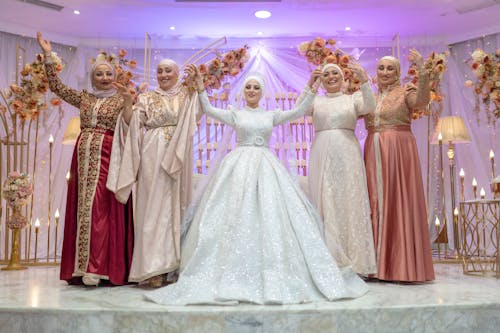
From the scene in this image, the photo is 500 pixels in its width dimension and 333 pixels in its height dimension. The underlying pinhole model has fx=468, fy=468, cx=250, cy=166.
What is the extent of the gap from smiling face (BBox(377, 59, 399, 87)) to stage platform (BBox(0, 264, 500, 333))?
187 cm

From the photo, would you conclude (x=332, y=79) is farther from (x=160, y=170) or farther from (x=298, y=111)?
(x=160, y=170)

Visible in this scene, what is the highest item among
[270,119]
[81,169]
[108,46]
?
[108,46]

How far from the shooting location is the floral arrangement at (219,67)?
4059mm

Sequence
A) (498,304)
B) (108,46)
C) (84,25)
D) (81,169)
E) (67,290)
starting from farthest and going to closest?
(108,46) < (84,25) < (81,169) < (67,290) < (498,304)

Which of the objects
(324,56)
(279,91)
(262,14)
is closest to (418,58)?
(324,56)

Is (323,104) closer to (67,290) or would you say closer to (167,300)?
(167,300)

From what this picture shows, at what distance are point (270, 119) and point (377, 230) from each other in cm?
125

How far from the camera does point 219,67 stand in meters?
4.08

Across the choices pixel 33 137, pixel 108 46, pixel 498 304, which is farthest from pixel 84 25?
pixel 498 304

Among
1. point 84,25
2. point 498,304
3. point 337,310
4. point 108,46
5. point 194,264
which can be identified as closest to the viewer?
point 337,310

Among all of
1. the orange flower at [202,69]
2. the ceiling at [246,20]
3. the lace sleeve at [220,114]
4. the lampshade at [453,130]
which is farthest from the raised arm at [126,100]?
the lampshade at [453,130]

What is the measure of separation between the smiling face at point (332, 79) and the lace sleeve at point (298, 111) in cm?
26

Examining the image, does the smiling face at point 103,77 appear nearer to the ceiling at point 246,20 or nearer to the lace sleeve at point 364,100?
the lace sleeve at point 364,100

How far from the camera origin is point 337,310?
8.87ft
